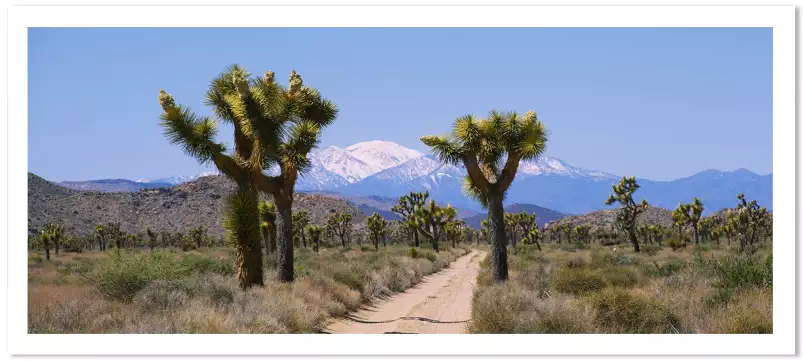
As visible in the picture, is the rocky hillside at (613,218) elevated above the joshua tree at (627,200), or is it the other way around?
the joshua tree at (627,200)

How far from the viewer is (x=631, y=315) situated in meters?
10.1

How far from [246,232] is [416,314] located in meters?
4.22

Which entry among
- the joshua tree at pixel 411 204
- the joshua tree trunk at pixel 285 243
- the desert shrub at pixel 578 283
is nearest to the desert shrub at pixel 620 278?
the desert shrub at pixel 578 283

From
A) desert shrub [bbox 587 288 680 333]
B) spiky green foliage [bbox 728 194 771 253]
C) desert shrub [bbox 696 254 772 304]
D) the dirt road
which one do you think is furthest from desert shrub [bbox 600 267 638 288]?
spiky green foliage [bbox 728 194 771 253]

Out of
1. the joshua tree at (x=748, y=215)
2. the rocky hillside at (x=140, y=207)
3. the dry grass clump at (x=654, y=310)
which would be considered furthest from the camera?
the rocky hillside at (x=140, y=207)

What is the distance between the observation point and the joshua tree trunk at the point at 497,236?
57.7 feet

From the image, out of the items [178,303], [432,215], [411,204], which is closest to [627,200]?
[432,215]

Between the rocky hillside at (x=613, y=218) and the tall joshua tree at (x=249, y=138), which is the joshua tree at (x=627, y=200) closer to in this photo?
the tall joshua tree at (x=249, y=138)

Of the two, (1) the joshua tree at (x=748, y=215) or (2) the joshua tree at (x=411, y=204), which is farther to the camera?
(2) the joshua tree at (x=411, y=204)
